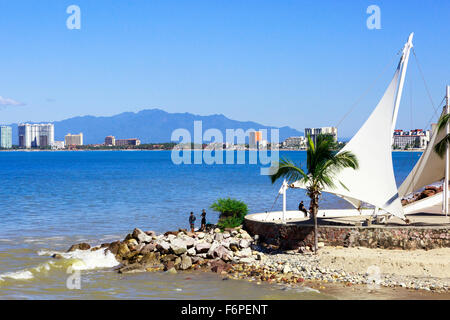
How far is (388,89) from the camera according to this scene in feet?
94.5

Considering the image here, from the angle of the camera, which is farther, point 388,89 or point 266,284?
Result: point 388,89

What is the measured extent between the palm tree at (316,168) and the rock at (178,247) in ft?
17.9

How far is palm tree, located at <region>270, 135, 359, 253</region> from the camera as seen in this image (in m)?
24.9

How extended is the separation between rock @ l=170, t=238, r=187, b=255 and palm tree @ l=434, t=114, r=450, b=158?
13909 mm

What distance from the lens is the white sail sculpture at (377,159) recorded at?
2744cm

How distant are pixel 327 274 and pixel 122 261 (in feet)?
33.2

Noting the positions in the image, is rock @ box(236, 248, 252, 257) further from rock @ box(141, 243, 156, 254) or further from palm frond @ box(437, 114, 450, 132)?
palm frond @ box(437, 114, 450, 132)

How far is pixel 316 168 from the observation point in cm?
2505

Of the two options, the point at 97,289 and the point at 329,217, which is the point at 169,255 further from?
the point at 329,217

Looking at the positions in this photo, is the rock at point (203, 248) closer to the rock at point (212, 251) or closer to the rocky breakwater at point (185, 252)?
the rocky breakwater at point (185, 252)

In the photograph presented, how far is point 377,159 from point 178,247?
1054 cm

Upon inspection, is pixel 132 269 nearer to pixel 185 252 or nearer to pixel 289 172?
pixel 185 252

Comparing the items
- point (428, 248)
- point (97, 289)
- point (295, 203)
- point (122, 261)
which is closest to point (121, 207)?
point (295, 203)

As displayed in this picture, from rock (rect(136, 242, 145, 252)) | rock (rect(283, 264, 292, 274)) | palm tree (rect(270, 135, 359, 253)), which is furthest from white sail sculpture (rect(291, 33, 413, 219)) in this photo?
rock (rect(136, 242, 145, 252))
